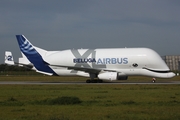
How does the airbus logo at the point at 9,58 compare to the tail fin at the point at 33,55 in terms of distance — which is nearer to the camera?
the tail fin at the point at 33,55

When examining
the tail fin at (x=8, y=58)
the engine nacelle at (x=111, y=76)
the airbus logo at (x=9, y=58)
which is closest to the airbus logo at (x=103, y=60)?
the engine nacelle at (x=111, y=76)

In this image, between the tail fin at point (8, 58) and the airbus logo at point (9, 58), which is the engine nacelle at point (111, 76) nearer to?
the tail fin at point (8, 58)

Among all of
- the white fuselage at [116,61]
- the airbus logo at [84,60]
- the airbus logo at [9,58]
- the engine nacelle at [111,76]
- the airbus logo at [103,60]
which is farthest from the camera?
the airbus logo at [9,58]

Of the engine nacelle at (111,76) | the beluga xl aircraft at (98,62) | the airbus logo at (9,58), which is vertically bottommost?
the engine nacelle at (111,76)

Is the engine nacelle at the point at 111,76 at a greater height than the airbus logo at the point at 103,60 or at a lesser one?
lesser

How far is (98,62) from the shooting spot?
1640 inches

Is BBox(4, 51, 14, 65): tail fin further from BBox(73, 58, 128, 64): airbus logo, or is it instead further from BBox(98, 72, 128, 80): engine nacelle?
BBox(98, 72, 128, 80): engine nacelle

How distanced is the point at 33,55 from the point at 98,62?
10.9 meters

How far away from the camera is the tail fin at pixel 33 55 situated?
45.4 m

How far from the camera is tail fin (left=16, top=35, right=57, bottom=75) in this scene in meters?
45.4

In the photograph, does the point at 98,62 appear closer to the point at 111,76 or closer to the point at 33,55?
the point at 111,76

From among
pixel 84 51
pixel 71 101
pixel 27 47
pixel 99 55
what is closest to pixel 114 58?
pixel 99 55

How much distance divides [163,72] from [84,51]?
36.9 ft

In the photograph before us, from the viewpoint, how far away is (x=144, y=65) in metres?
39.1
